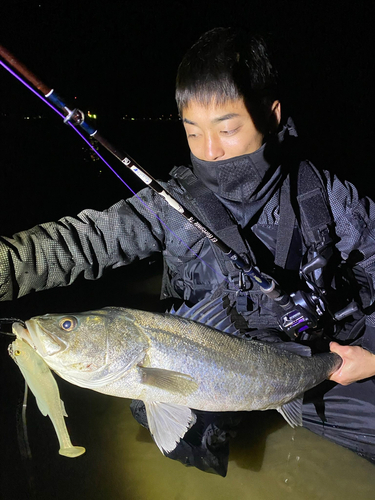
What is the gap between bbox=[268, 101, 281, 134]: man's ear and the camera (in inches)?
76.7

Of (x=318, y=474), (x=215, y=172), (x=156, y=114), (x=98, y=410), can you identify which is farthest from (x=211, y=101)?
(x=156, y=114)

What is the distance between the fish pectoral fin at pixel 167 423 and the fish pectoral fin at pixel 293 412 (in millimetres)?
678

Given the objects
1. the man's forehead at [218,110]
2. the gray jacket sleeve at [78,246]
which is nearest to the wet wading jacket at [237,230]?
the gray jacket sleeve at [78,246]

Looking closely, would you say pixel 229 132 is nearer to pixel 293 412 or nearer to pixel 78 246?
pixel 78 246

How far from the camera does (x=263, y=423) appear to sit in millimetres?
2762

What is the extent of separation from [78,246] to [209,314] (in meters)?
0.79

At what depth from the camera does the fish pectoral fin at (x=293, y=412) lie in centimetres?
178

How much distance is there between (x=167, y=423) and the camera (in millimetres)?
1457

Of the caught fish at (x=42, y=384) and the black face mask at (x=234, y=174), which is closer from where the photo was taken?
the caught fish at (x=42, y=384)

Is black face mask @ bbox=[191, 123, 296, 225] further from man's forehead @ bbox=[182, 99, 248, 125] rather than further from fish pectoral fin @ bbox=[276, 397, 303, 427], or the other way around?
fish pectoral fin @ bbox=[276, 397, 303, 427]

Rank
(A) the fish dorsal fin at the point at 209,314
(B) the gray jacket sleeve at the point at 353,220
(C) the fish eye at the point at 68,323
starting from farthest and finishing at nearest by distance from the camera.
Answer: (B) the gray jacket sleeve at the point at 353,220 < (A) the fish dorsal fin at the point at 209,314 < (C) the fish eye at the point at 68,323

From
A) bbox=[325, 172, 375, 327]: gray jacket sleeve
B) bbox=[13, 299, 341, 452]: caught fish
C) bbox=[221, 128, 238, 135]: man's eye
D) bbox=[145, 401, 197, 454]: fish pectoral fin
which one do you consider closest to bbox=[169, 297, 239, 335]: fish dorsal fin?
bbox=[13, 299, 341, 452]: caught fish

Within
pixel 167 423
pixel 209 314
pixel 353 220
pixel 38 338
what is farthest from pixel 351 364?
pixel 38 338

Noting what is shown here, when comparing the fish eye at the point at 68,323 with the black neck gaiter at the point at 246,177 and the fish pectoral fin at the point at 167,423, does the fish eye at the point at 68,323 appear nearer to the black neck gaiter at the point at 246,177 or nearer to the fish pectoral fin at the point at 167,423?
the fish pectoral fin at the point at 167,423
